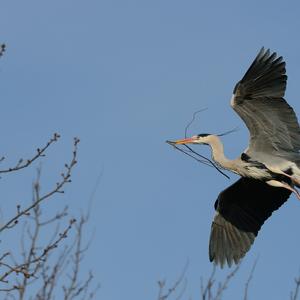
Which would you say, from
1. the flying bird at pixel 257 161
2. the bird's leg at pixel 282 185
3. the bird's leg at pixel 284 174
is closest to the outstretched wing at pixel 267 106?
the flying bird at pixel 257 161

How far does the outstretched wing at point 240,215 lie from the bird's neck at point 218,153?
0.67 meters

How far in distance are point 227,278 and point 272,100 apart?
9.73ft

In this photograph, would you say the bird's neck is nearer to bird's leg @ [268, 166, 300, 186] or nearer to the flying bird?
the flying bird

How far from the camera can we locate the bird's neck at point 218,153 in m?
10.7

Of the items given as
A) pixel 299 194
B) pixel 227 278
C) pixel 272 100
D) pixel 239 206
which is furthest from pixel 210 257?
pixel 227 278

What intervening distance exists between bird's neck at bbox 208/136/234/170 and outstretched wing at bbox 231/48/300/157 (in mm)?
619

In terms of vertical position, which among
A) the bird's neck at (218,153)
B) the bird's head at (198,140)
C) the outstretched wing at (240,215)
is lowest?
the outstretched wing at (240,215)

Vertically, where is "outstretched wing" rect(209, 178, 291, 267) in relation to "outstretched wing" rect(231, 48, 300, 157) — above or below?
below

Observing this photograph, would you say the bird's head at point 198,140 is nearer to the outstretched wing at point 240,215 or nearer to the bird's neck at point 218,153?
the bird's neck at point 218,153

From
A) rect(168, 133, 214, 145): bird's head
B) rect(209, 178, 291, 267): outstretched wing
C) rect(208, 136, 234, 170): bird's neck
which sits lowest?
rect(209, 178, 291, 267): outstretched wing

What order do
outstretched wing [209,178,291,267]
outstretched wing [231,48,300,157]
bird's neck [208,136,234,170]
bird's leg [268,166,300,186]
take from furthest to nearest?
outstretched wing [209,178,291,267] → bird's neck [208,136,234,170] → bird's leg [268,166,300,186] → outstretched wing [231,48,300,157]

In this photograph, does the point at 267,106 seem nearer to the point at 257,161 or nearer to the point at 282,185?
the point at 257,161

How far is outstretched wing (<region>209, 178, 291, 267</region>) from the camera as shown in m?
11.3

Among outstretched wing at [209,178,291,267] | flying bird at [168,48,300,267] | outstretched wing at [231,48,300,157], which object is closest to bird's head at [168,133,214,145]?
flying bird at [168,48,300,267]
